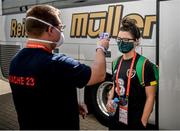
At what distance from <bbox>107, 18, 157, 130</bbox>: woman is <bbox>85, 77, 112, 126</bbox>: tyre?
263cm

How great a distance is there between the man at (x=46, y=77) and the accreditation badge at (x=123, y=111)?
935 millimetres

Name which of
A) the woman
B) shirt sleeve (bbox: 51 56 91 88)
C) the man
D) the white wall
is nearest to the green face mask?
the woman

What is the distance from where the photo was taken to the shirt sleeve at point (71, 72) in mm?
2307

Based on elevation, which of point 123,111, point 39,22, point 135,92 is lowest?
point 123,111

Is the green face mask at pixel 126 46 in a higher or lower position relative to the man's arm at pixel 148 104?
higher

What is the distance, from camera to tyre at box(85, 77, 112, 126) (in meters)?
6.14

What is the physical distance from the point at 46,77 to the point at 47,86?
6 cm

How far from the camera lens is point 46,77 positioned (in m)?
2.30

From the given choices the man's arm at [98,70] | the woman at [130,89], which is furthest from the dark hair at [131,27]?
the man's arm at [98,70]

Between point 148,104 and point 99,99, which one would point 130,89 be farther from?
point 99,99

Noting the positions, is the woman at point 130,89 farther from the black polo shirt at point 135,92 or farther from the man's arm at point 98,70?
the man's arm at point 98,70

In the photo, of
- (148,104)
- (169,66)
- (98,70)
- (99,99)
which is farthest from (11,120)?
(98,70)

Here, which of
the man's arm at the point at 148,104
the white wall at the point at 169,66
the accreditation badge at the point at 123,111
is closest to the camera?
the man's arm at the point at 148,104

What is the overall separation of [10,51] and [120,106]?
5.69 m
